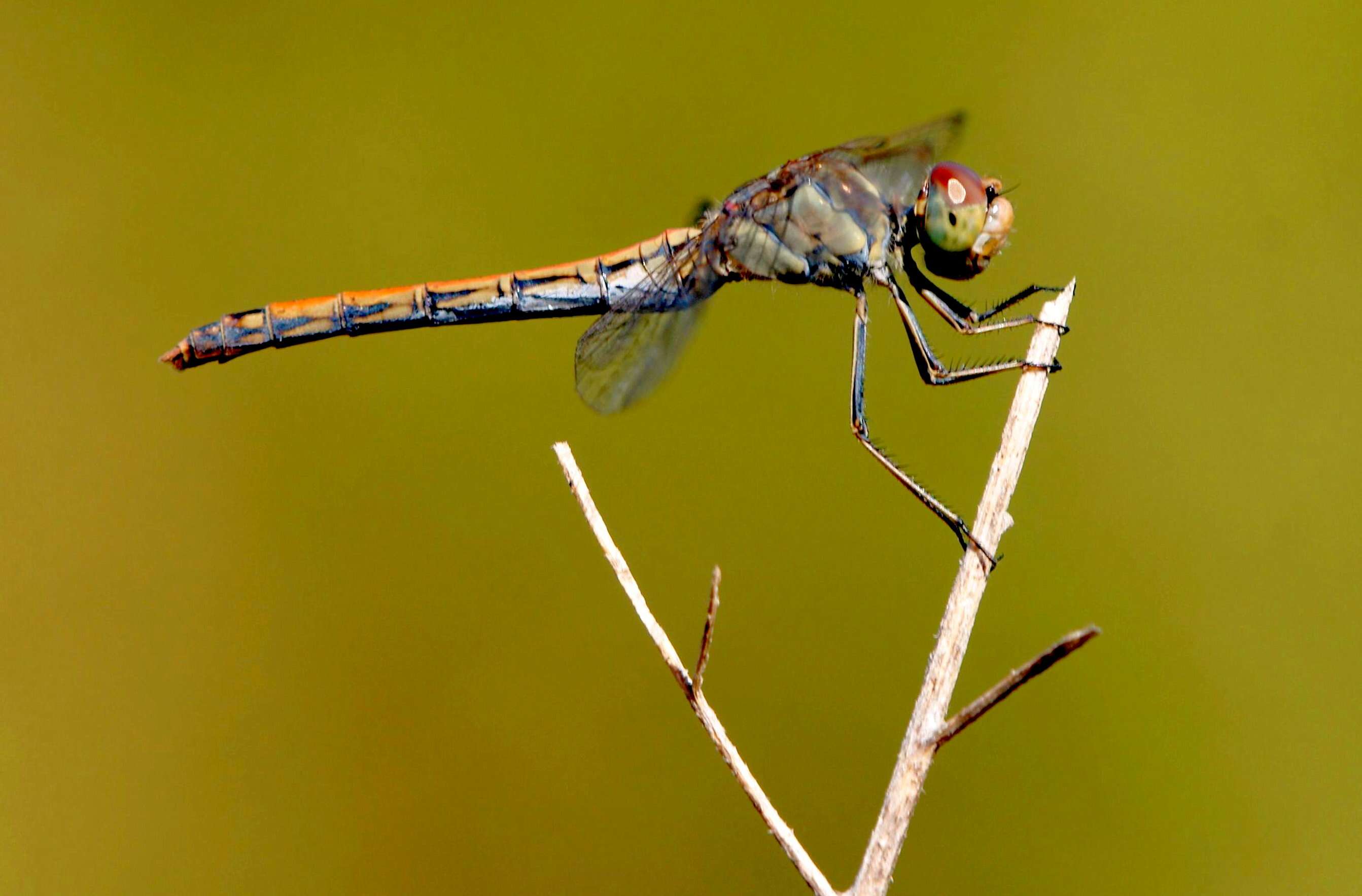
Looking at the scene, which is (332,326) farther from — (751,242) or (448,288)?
(751,242)

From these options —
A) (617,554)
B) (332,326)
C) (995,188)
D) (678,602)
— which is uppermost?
(332,326)

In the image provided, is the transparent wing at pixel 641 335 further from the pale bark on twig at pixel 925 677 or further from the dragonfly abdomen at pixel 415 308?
the pale bark on twig at pixel 925 677

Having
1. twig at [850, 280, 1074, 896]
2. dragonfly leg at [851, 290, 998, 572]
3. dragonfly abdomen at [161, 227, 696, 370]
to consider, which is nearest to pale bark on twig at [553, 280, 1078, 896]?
twig at [850, 280, 1074, 896]

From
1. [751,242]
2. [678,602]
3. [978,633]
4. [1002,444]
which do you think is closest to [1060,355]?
[978,633]

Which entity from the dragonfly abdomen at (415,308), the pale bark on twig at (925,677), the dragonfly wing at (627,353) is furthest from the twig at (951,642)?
the dragonfly abdomen at (415,308)

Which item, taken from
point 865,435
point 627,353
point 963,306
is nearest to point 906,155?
point 963,306

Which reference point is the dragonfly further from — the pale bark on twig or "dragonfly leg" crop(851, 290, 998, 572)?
the pale bark on twig

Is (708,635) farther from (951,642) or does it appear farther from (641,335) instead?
(641,335)
